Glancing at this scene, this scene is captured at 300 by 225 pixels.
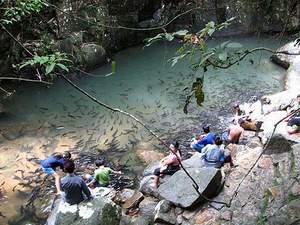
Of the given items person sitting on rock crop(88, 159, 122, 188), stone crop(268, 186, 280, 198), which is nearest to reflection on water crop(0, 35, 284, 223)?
person sitting on rock crop(88, 159, 122, 188)

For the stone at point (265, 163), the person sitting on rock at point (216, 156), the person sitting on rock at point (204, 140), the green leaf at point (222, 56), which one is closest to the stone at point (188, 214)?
the person sitting on rock at point (216, 156)

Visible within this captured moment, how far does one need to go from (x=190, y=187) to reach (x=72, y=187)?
2412 mm

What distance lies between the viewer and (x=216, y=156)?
9.63m

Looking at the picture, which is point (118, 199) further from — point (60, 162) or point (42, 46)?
point (42, 46)

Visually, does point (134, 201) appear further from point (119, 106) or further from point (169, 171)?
point (119, 106)

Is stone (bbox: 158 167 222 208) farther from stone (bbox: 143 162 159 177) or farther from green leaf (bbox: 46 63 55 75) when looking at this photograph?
green leaf (bbox: 46 63 55 75)

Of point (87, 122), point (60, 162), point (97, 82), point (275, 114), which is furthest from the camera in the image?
point (97, 82)

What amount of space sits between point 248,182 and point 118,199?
3.02 metres

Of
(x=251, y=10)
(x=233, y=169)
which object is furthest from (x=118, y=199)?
(x=251, y=10)

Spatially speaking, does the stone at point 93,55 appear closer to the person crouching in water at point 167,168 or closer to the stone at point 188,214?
the person crouching in water at point 167,168

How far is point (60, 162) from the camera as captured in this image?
1043cm

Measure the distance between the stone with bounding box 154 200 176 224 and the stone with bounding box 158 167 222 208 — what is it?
135mm

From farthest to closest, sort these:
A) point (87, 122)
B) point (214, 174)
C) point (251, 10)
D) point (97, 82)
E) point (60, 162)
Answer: point (251, 10)
point (97, 82)
point (87, 122)
point (60, 162)
point (214, 174)

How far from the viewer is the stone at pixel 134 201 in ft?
30.6
